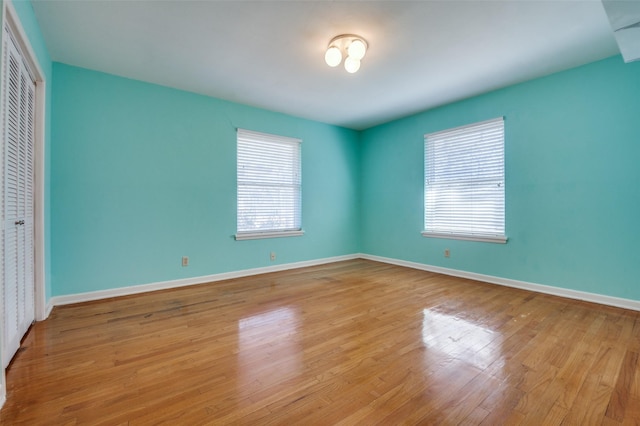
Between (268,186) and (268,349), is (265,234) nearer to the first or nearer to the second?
(268,186)

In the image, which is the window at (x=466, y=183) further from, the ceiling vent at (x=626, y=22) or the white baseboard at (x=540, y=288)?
the ceiling vent at (x=626, y=22)

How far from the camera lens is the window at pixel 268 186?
14.0 feet

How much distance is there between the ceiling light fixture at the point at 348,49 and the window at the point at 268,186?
208cm

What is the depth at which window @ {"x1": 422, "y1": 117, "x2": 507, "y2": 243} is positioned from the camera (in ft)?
12.5

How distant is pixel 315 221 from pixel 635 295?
404cm

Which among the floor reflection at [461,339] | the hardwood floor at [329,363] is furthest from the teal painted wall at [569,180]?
the floor reflection at [461,339]

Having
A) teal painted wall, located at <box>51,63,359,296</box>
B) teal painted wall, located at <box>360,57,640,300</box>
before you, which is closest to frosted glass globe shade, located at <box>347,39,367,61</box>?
teal painted wall, located at <box>51,63,359,296</box>

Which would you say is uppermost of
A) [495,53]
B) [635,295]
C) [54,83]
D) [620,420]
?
[495,53]

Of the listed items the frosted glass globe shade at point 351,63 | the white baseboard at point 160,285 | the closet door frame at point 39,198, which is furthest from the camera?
the white baseboard at point 160,285

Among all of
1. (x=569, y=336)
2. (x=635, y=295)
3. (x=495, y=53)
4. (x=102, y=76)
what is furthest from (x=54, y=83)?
(x=635, y=295)

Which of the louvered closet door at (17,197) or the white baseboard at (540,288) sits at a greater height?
the louvered closet door at (17,197)

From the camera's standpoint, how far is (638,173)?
2.79 m

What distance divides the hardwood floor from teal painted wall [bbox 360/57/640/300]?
484 mm

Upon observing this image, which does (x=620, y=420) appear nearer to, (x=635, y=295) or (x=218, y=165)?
(x=635, y=295)
